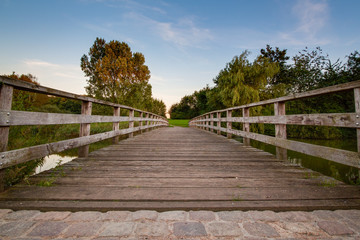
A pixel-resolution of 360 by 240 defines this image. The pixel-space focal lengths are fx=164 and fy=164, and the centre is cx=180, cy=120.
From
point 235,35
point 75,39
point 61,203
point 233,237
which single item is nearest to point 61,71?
point 75,39

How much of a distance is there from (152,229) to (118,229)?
213mm

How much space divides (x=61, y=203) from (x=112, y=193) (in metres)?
0.38

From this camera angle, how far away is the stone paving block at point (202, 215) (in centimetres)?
115

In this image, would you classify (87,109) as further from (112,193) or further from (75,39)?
(75,39)

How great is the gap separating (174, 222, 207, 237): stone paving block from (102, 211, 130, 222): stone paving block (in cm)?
38

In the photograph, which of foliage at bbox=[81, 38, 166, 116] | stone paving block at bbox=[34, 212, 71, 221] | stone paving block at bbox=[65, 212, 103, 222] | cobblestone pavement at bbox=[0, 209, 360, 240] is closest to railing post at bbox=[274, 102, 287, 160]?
cobblestone pavement at bbox=[0, 209, 360, 240]

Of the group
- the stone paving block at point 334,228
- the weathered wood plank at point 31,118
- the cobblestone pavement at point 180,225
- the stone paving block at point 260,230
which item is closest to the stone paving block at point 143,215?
the cobblestone pavement at point 180,225

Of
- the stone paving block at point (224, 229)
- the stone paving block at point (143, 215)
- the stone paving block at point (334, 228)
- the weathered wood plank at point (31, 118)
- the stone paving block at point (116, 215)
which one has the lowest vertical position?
the stone paving block at point (116, 215)

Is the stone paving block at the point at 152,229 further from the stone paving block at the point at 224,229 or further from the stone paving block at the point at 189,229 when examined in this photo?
the stone paving block at the point at 224,229

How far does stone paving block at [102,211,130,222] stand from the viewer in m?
1.14

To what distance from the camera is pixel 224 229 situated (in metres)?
1.03

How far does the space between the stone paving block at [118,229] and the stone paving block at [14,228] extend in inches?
19.2

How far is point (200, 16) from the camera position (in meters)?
13.8

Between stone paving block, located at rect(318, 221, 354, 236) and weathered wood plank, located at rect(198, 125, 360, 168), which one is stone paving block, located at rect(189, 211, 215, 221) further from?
weathered wood plank, located at rect(198, 125, 360, 168)
